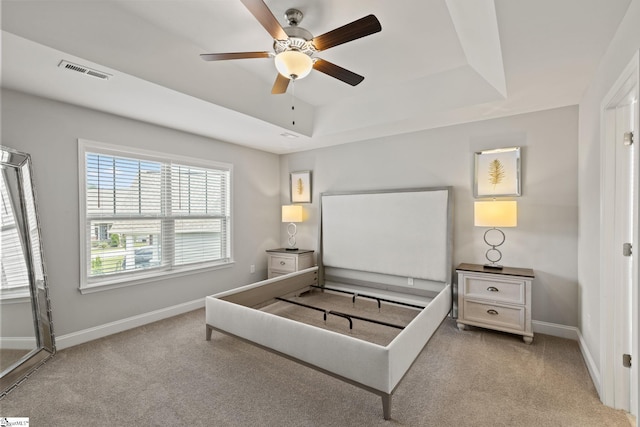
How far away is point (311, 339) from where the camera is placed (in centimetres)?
213

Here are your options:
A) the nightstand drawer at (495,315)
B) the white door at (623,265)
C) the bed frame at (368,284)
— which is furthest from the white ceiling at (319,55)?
the nightstand drawer at (495,315)

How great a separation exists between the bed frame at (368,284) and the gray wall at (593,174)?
1157 mm

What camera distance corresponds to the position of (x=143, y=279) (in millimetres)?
3408

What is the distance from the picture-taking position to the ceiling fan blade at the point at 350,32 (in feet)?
5.56

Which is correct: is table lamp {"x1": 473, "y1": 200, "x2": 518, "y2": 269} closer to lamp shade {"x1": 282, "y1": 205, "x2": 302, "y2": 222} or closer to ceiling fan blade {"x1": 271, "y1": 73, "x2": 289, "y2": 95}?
ceiling fan blade {"x1": 271, "y1": 73, "x2": 289, "y2": 95}

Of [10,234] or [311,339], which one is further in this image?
[10,234]

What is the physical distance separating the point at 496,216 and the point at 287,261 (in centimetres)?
293

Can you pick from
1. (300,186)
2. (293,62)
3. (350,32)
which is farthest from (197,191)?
(350,32)

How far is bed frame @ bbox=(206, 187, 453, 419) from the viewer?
1952 mm

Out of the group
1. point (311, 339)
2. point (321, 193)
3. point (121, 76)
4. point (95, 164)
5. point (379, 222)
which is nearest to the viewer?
point (311, 339)

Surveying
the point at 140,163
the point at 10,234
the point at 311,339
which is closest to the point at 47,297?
the point at 10,234

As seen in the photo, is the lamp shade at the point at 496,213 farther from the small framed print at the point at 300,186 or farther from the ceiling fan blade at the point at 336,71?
the small framed print at the point at 300,186

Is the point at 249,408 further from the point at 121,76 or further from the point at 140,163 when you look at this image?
the point at 140,163

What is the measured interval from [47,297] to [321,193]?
11.4 ft
